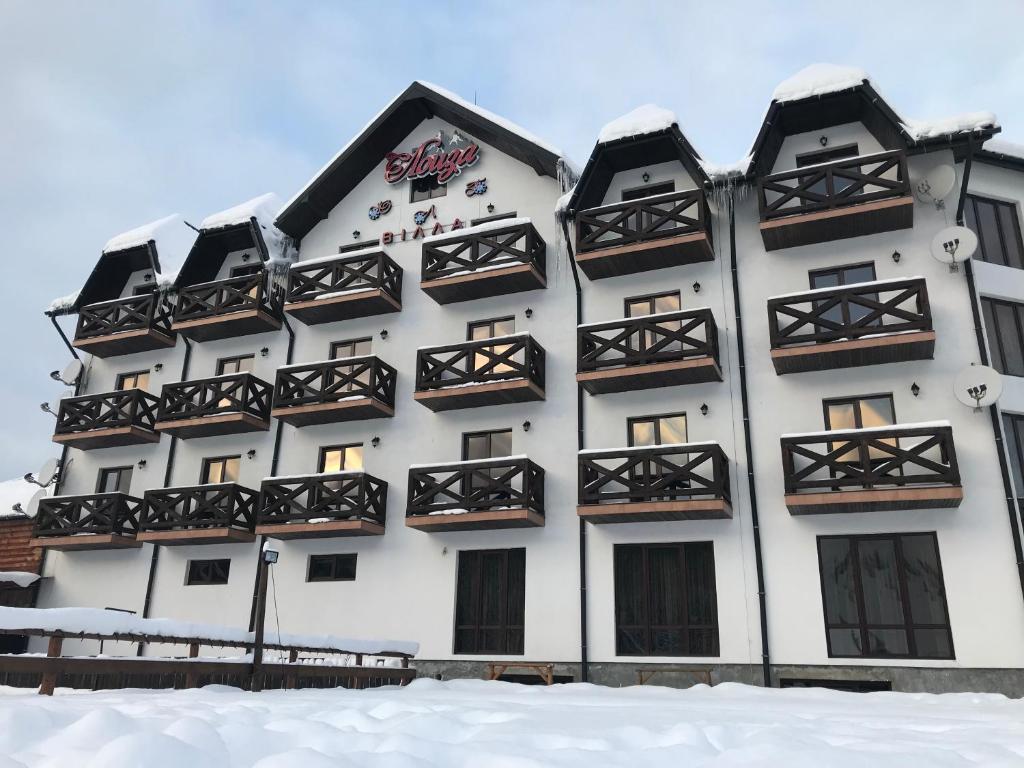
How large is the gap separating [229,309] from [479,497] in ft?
34.1

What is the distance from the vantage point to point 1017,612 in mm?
16125

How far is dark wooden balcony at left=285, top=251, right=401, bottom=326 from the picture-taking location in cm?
2278

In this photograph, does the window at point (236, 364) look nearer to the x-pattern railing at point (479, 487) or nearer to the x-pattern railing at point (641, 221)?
the x-pattern railing at point (479, 487)

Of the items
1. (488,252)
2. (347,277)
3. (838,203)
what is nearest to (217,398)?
(347,277)

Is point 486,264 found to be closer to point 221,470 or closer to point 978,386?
point 221,470

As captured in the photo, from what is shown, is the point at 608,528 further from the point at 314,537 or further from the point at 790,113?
the point at 790,113

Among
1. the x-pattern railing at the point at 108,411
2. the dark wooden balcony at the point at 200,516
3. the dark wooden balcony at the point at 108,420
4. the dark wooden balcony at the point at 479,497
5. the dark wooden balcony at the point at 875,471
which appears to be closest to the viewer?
the dark wooden balcony at the point at 875,471

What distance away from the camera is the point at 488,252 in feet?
72.6

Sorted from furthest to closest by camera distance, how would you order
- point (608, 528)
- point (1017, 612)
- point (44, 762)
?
point (608, 528) < point (1017, 612) < point (44, 762)

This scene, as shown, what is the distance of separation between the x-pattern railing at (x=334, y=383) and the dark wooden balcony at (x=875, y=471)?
1055cm

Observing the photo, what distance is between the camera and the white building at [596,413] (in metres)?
17.4

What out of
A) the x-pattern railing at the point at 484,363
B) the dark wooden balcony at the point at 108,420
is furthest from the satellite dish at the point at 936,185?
the dark wooden balcony at the point at 108,420

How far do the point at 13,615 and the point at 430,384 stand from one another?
11.9 metres

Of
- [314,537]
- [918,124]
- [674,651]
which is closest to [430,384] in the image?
[314,537]
